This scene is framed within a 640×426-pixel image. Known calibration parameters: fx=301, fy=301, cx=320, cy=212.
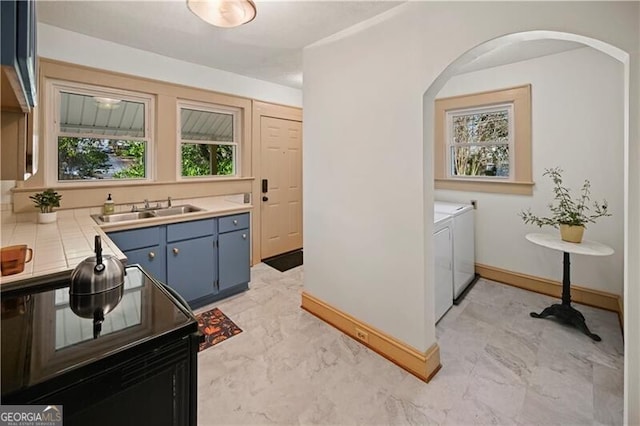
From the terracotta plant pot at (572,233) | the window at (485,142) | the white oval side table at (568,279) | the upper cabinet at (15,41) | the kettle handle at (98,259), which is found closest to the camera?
the upper cabinet at (15,41)

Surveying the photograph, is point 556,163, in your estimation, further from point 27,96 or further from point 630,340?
point 27,96

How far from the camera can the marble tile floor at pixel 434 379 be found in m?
1.69

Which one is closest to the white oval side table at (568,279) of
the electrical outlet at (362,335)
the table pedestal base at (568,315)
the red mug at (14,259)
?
the table pedestal base at (568,315)

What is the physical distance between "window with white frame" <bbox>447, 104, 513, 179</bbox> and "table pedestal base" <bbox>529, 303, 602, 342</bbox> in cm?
152

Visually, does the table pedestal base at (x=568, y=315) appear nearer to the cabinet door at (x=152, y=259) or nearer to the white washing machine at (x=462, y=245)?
the white washing machine at (x=462, y=245)

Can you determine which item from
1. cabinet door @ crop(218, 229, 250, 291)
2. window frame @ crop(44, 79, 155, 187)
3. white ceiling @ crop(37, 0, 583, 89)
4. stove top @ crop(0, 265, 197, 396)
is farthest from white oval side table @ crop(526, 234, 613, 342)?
window frame @ crop(44, 79, 155, 187)

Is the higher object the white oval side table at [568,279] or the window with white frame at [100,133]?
the window with white frame at [100,133]

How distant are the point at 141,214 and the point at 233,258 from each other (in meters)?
1.00

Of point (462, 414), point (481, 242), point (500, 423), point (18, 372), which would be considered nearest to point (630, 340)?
point (500, 423)

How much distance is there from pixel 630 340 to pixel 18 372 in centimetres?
209

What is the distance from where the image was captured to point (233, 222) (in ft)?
10.4

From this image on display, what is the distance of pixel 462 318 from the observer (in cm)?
273

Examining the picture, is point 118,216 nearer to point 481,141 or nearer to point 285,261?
point 285,261

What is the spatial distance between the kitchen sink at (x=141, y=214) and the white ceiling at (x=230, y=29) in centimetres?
158
